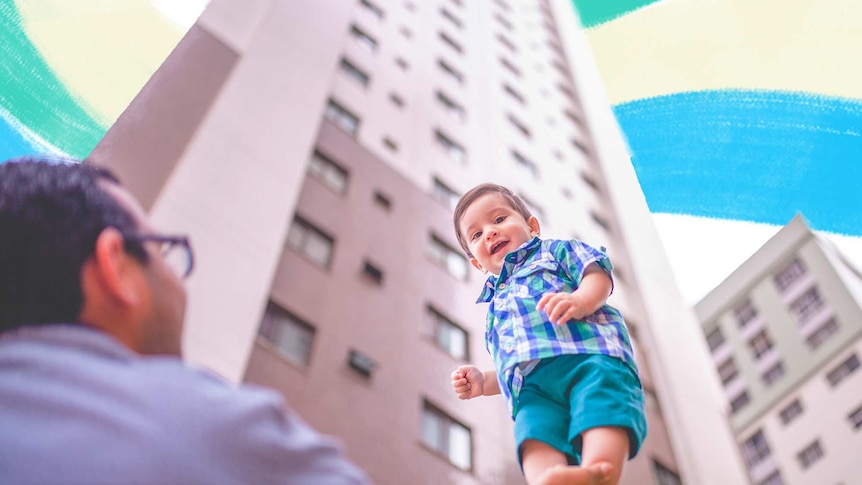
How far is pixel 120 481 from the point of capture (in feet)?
2.55

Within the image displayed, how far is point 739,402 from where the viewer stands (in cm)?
3362

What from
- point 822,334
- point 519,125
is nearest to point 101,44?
point 519,125

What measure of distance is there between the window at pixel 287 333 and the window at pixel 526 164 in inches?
365

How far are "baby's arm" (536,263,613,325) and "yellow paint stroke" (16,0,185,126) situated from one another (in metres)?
1.86

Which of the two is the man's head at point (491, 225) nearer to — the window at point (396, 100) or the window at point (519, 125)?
the window at point (396, 100)

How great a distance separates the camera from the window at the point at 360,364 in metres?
7.67

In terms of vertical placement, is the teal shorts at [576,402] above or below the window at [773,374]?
below

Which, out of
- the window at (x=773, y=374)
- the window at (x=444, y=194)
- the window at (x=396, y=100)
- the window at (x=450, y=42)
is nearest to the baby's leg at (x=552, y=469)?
the window at (x=444, y=194)

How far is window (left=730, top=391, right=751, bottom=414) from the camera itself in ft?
109

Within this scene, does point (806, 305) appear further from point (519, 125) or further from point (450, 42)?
point (450, 42)

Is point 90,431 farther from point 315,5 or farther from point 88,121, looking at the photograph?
point 315,5

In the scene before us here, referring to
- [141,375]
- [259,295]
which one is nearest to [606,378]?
[141,375]

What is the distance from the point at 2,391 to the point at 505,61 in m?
20.5

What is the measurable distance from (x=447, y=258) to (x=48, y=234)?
10203 millimetres
